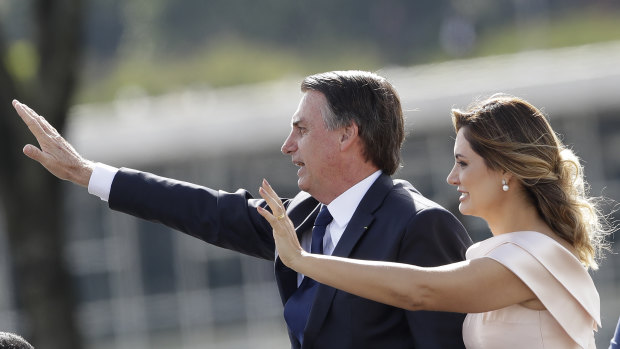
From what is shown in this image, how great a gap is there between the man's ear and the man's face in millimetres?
16

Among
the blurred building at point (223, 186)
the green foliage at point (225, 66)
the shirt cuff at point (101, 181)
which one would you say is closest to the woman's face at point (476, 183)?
the shirt cuff at point (101, 181)

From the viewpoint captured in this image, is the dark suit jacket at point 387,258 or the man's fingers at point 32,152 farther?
the man's fingers at point 32,152

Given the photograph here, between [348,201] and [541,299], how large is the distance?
0.77 metres

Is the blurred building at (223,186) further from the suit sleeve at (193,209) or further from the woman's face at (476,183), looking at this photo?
the woman's face at (476,183)

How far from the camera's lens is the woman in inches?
120

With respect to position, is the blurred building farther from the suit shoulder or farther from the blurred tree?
the suit shoulder

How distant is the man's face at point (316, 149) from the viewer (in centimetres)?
364

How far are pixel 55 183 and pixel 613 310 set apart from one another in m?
8.76

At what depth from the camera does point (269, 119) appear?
1616 centimetres

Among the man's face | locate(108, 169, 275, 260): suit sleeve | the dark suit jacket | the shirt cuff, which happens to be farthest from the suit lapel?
the shirt cuff

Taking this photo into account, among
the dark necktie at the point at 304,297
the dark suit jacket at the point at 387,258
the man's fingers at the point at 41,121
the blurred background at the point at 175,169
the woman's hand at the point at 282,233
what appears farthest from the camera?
the blurred background at the point at 175,169

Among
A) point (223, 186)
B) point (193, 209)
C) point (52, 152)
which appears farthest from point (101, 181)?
point (223, 186)

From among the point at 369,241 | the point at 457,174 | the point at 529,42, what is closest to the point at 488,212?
the point at 457,174

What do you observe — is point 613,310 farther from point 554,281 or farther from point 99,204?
point 554,281
